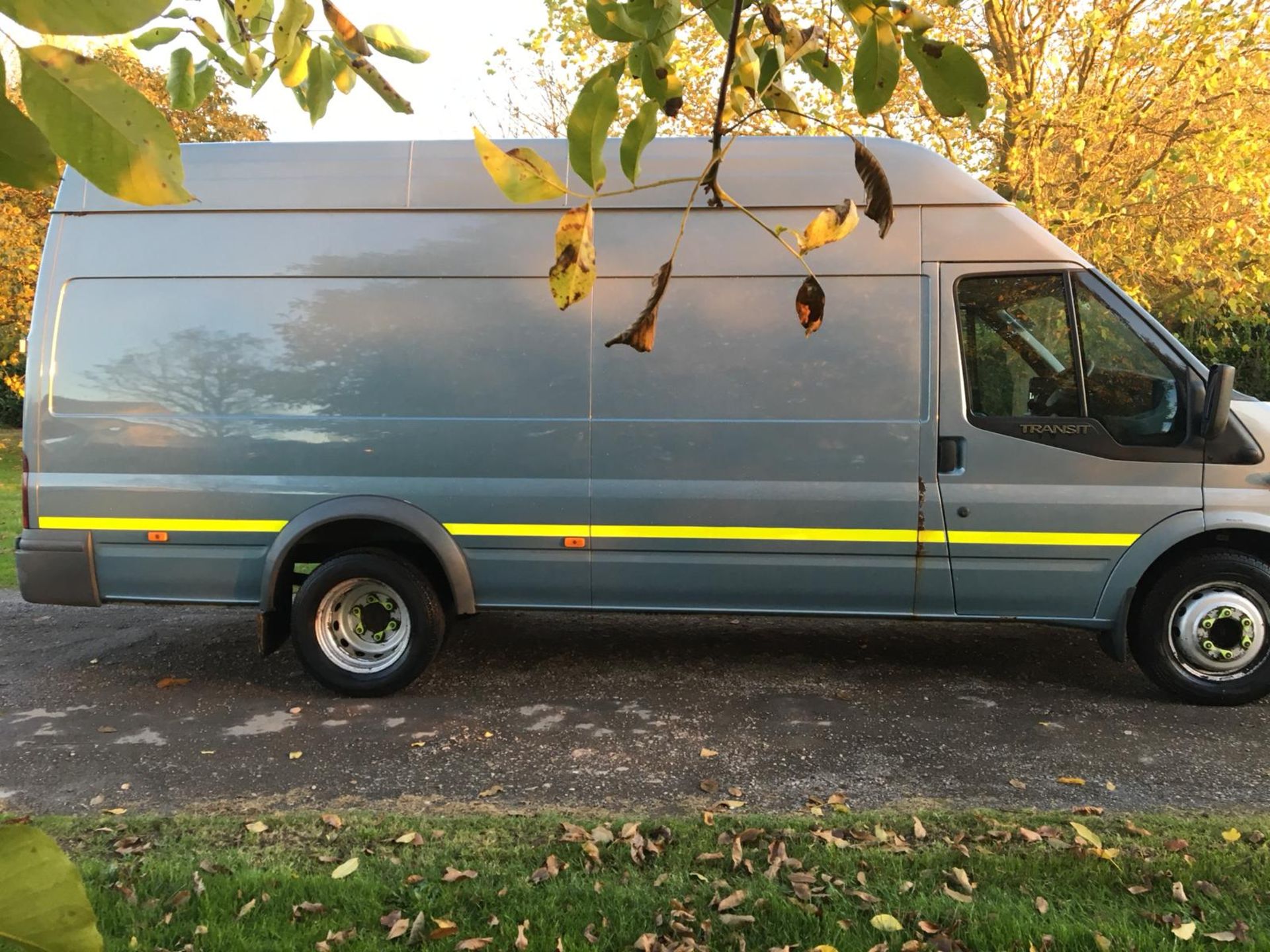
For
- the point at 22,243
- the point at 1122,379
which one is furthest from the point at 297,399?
the point at 22,243

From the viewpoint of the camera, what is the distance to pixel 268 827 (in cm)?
345

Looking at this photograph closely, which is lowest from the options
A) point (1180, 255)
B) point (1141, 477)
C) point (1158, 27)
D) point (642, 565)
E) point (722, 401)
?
point (642, 565)

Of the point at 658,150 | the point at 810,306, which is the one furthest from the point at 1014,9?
the point at 810,306

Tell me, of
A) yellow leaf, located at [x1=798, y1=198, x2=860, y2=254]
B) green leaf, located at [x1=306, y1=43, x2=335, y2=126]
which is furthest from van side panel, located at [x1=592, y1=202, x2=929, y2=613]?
yellow leaf, located at [x1=798, y1=198, x2=860, y2=254]

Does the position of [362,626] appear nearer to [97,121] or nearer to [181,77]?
[181,77]

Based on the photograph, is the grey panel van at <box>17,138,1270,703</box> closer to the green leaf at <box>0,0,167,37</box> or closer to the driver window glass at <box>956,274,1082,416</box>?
Result: the driver window glass at <box>956,274,1082,416</box>

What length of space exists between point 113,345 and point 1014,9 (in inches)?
314

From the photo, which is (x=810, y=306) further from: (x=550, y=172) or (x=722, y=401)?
(x=722, y=401)

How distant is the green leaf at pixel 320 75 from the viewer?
206 cm

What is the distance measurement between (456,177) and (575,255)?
400 cm

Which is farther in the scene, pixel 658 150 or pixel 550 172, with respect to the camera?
pixel 658 150

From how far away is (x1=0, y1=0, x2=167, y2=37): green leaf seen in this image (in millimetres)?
616

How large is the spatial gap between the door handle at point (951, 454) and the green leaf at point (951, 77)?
3.69 meters

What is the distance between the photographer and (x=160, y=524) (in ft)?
16.2
